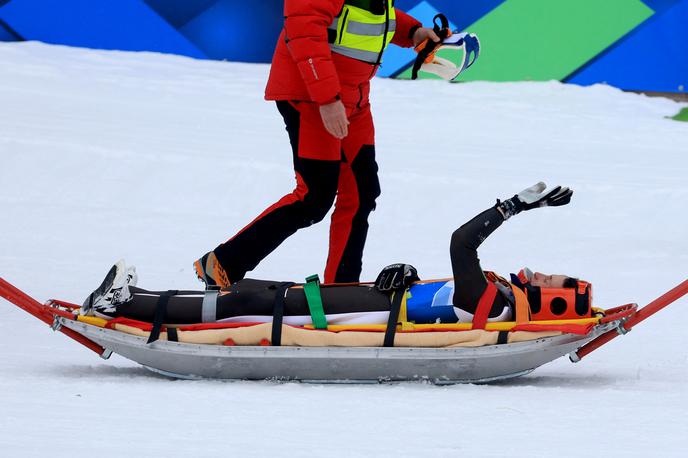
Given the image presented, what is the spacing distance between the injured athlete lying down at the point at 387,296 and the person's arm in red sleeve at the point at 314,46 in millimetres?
545

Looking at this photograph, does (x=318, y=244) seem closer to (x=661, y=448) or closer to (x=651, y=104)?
(x=661, y=448)

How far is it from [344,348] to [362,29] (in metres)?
0.99

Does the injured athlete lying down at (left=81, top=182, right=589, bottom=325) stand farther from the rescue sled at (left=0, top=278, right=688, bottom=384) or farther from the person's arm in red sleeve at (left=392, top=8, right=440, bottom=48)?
the person's arm in red sleeve at (left=392, top=8, right=440, bottom=48)

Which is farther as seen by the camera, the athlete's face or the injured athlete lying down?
the athlete's face

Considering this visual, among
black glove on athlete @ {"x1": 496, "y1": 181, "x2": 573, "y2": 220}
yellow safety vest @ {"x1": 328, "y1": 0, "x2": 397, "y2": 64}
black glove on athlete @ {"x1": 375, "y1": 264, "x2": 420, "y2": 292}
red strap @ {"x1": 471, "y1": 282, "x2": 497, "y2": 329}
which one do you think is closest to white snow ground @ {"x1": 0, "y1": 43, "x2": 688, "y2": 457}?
red strap @ {"x1": 471, "y1": 282, "x2": 497, "y2": 329}

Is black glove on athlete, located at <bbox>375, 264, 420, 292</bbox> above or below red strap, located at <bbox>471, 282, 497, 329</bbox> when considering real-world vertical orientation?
above

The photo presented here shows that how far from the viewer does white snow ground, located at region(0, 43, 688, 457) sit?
218cm

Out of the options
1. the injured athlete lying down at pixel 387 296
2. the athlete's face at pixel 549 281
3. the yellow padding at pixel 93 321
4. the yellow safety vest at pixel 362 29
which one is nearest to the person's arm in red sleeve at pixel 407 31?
the yellow safety vest at pixel 362 29

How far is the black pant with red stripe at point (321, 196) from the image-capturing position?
3072 mm

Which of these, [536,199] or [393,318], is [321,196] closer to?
[393,318]

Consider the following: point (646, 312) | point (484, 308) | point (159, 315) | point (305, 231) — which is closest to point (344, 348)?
point (484, 308)

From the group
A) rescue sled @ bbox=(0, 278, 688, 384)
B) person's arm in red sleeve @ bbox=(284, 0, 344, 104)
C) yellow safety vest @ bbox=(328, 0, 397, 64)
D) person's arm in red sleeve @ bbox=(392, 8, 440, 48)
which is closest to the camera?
rescue sled @ bbox=(0, 278, 688, 384)

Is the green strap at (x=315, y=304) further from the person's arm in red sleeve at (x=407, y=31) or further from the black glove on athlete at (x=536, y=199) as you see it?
the person's arm in red sleeve at (x=407, y=31)

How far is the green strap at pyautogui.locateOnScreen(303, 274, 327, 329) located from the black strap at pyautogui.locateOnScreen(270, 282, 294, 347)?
0.21ft
